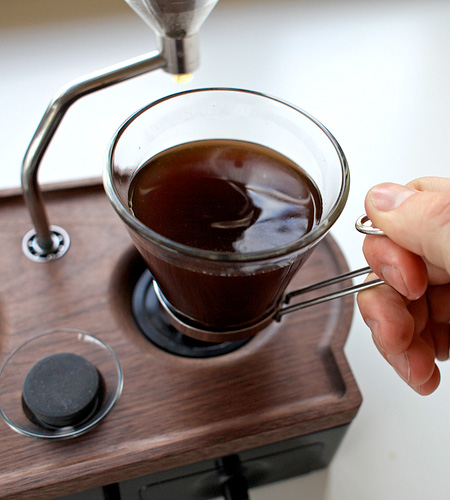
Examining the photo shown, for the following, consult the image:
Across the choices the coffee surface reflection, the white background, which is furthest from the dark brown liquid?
the white background

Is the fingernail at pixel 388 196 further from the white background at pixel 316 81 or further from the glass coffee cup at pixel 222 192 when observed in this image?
the white background at pixel 316 81

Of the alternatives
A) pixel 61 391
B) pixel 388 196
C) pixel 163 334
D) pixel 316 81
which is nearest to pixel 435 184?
pixel 388 196

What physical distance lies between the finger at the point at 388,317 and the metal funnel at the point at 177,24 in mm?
311

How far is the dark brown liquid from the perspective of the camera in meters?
0.52

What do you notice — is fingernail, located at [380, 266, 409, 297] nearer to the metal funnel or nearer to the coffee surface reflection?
the coffee surface reflection

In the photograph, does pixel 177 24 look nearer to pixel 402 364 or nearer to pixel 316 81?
pixel 402 364

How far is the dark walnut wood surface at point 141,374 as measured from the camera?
556mm

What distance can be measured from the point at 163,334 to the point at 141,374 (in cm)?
6

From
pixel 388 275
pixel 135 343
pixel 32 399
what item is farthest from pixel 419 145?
pixel 32 399

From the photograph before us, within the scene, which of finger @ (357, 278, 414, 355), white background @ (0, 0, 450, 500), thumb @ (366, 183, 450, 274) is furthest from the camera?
white background @ (0, 0, 450, 500)

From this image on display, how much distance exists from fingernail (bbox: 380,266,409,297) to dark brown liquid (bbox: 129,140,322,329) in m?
0.09

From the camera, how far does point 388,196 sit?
0.53 metres

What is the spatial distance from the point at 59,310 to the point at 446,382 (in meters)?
0.52

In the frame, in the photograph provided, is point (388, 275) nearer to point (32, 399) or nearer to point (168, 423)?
point (168, 423)
